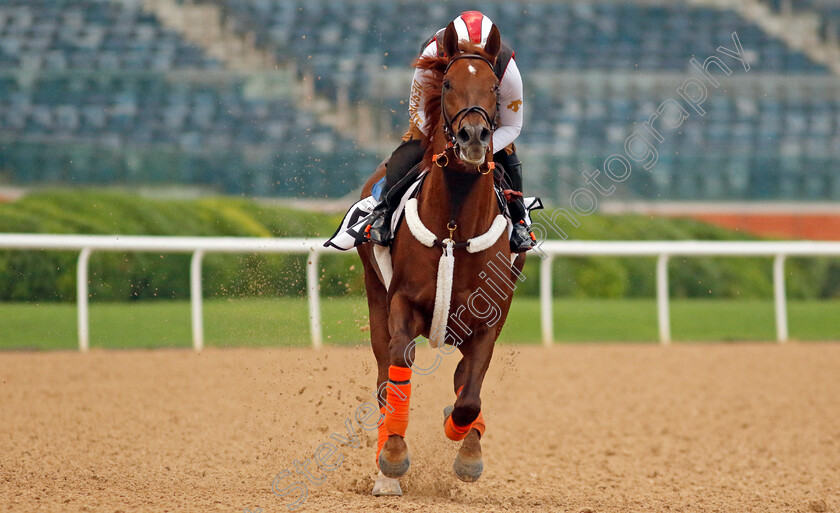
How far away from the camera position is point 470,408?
4.02 metres

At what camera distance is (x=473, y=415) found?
13.3 feet

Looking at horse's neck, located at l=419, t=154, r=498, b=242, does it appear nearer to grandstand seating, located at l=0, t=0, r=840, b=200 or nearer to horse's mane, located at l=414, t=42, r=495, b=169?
horse's mane, located at l=414, t=42, r=495, b=169

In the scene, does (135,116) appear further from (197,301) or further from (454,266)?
(454,266)

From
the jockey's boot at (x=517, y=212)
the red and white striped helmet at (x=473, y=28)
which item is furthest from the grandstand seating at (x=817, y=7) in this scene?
the red and white striped helmet at (x=473, y=28)

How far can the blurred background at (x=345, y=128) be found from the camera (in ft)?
37.1

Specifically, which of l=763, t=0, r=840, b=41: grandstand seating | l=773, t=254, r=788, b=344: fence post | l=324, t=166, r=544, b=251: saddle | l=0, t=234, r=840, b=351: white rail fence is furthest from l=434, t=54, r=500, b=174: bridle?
l=763, t=0, r=840, b=41: grandstand seating

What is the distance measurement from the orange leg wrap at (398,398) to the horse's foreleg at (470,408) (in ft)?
0.70

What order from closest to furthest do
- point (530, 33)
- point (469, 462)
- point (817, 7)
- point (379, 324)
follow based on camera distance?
point (469, 462) < point (379, 324) < point (530, 33) < point (817, 7)

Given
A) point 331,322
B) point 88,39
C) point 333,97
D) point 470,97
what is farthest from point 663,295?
point 88,39

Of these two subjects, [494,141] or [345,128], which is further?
[345,128]

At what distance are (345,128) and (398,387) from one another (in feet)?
39.6

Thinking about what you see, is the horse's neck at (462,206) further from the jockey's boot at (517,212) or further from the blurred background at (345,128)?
the blurred background at (345,128)

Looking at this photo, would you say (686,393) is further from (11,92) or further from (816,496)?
(11,92)

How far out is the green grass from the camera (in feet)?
28.2
